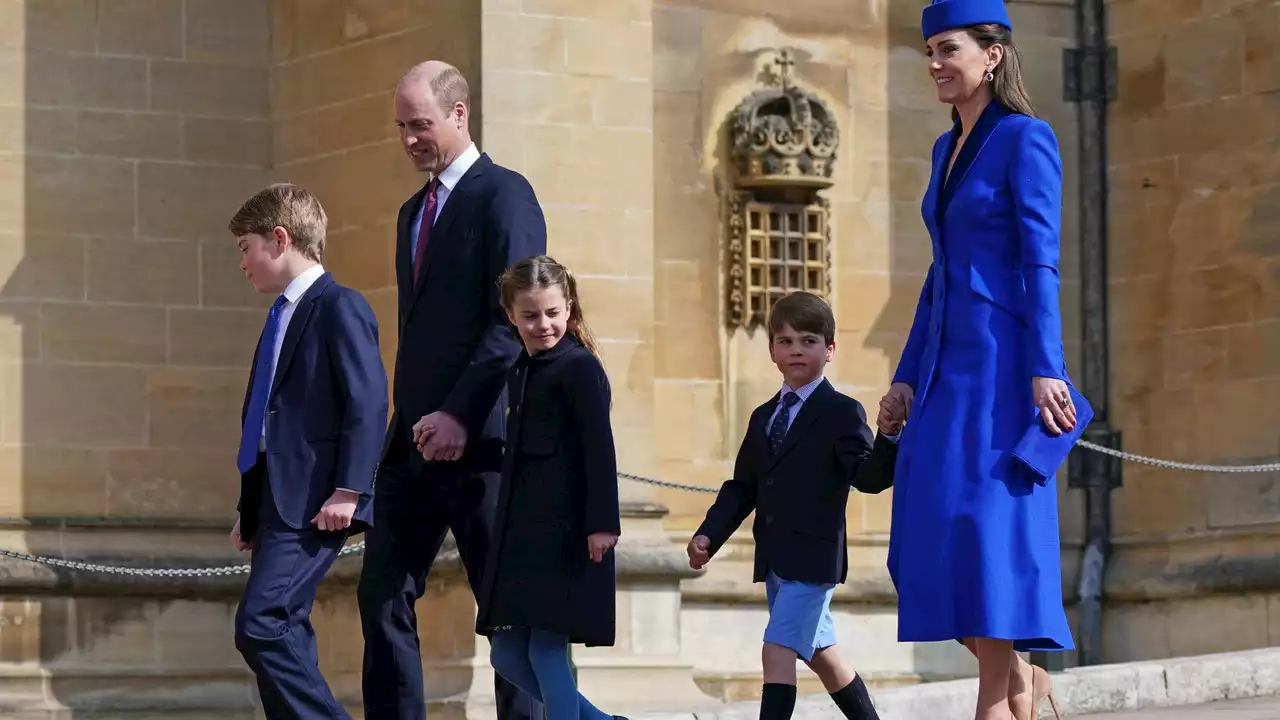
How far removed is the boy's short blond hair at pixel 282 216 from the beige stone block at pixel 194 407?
4.35 m

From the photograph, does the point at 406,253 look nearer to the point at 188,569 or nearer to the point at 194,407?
the point at 188,569

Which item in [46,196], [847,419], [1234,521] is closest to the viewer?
[847,419]

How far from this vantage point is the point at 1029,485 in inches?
208

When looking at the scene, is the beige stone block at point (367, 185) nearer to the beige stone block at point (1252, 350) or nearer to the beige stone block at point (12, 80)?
the beige stone block at point (12, 80)

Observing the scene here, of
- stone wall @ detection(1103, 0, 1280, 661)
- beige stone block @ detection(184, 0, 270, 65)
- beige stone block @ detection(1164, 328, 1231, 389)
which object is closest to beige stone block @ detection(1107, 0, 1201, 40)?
stone wall @ detection(1103, 0, 1280, 661)

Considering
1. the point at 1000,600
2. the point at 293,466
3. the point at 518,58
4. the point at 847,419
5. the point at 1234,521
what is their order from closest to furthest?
1. the point at 1000,600
2. the point at 293,466
3. the point at 847,419
4. the point at 518,58
5. the point at 1234,521

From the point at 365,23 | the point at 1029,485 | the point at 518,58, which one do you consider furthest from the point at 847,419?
the point at 365,23

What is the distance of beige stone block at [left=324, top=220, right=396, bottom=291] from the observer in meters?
10.0

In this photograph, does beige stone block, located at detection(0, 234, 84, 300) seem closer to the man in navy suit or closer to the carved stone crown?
the carved stone crown

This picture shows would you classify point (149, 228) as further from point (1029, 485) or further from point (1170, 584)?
point (1029, 485)

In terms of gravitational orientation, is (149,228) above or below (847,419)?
above

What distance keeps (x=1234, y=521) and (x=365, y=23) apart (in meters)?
4.14

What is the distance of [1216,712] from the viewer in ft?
26.2

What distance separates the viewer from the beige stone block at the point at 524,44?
9.66m
